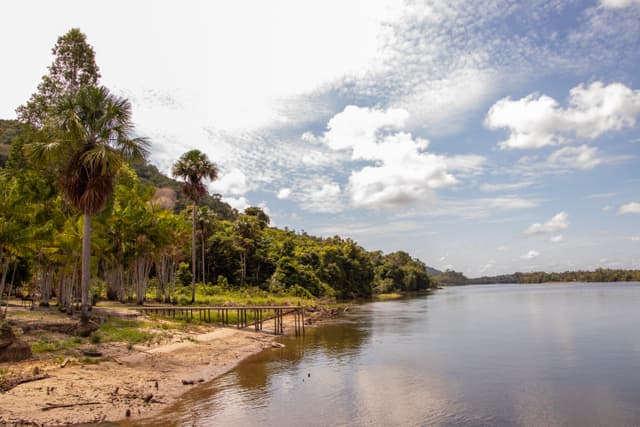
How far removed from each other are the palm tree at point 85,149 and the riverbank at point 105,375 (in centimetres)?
415

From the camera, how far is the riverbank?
52.4 ft

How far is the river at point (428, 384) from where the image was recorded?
62.1 ft

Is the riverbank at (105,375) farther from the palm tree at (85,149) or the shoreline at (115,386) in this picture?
the palm tree at (85,149)

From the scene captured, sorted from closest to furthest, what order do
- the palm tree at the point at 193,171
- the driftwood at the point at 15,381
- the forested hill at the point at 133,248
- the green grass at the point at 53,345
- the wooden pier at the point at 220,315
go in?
the driftwood at the point at 15,381 < the green grass at the point at 53,345 < the forested hill at the point at 133,248 < the wooden pier at the point at 220,315 < the palm tree at the point at 193,171

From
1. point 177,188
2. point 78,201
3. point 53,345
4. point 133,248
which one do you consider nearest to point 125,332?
point 53,345

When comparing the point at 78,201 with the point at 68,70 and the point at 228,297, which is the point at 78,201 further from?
the point at 228,297

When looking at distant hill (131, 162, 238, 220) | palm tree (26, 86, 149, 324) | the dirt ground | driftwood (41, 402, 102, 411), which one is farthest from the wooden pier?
distant hill (131, 162, 238, 220)

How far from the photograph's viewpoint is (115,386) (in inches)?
752

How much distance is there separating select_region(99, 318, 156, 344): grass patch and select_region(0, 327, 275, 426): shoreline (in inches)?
48.2

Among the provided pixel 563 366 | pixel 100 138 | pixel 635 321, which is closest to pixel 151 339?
pixel 100 138

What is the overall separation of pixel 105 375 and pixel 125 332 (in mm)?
9093

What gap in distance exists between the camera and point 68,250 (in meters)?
32.1

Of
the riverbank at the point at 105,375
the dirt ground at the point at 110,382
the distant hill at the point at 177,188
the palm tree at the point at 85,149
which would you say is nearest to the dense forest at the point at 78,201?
the palm tree at the point at 85,149

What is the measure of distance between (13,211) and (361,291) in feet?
355
